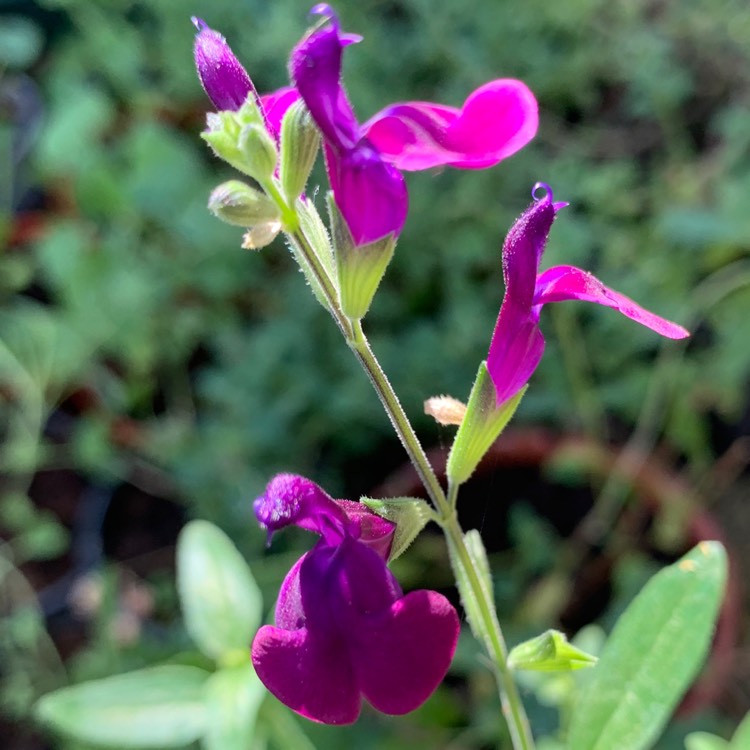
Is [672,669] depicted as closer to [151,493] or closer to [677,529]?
[677,529]

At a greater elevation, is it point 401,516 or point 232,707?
point 401,516

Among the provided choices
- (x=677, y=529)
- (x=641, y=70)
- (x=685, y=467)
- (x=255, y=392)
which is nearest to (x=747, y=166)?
(x=641, y=70)

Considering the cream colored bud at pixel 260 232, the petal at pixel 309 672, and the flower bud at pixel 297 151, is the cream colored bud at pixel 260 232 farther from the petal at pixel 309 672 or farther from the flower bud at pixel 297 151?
the petal at pixel 309 672

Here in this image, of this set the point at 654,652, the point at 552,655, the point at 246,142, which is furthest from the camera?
the point at 654,652

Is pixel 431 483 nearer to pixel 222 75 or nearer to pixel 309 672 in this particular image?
pixel 309 672

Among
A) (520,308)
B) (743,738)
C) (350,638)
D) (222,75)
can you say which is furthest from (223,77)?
(743,738)

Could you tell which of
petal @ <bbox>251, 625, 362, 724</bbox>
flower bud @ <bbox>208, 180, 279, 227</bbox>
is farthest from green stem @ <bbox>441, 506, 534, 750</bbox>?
flower bud @ <bbox>208, 180, 279, 227</bbox>

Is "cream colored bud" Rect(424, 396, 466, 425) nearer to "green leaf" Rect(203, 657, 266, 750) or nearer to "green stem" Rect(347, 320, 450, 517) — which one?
"green stem" Rect(347, 320, 450, 517)

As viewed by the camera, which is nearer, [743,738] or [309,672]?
[309,672]
